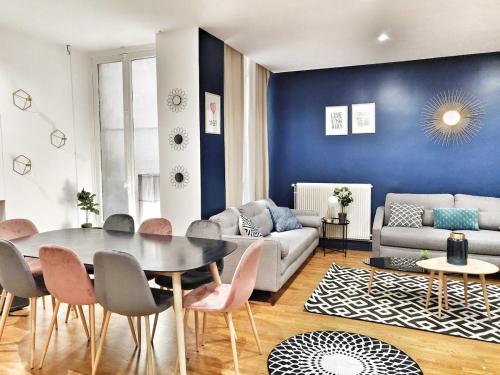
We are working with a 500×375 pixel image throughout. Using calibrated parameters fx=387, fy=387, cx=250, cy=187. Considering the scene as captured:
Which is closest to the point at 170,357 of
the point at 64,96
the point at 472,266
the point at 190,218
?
the point at 190,218

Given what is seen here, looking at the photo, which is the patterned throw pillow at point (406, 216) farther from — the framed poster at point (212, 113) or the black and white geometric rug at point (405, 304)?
the framed poster at point (212, 113)

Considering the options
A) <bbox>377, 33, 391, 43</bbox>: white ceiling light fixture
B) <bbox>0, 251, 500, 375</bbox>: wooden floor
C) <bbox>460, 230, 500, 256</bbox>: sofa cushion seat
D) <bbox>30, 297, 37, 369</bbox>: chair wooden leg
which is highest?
<bbox>377, 33, 391, 43</bbox>: white ceiling light fixture

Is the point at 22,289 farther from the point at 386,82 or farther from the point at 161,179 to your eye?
the point at 386,82

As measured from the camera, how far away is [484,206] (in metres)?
5.02

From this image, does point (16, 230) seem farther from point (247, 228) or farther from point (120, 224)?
point (247, 228)

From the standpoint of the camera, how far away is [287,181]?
6344 millimetres

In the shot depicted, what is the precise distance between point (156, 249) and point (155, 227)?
783mm

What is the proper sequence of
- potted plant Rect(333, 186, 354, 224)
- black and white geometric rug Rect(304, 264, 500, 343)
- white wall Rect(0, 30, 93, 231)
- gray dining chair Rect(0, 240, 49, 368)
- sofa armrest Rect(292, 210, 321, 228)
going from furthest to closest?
1. potted plant Rect(333, 186, 354, 224)
2. sofa armrest Rect(292, 210, 321, 228)
3. white wall Rect(0, 30, 93, 231)
4. black and white geometric rug Rect(304, 264, 500, 343)
5. gray dining chair Rect(0, 240, 49, 368)

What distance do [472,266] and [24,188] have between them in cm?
462

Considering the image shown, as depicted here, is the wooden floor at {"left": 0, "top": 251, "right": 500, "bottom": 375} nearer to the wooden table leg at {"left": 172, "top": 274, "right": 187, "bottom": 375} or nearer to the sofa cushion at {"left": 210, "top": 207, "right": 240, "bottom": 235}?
the wooden table leg at {"left": 172, "top": 274, "right": 187, "bottom": 375}

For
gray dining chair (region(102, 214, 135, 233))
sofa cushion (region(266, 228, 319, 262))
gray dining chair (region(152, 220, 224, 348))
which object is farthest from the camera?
sofa cushion (region(266, 228, 319, 262))

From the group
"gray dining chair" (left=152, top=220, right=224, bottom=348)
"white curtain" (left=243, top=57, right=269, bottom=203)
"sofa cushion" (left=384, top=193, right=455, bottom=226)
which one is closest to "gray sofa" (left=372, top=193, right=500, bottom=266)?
"sofa cushion" (left=384, top=193, right=455, bottom=226)

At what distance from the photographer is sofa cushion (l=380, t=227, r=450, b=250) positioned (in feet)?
15.2

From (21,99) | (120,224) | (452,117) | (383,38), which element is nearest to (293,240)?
(120,224)
